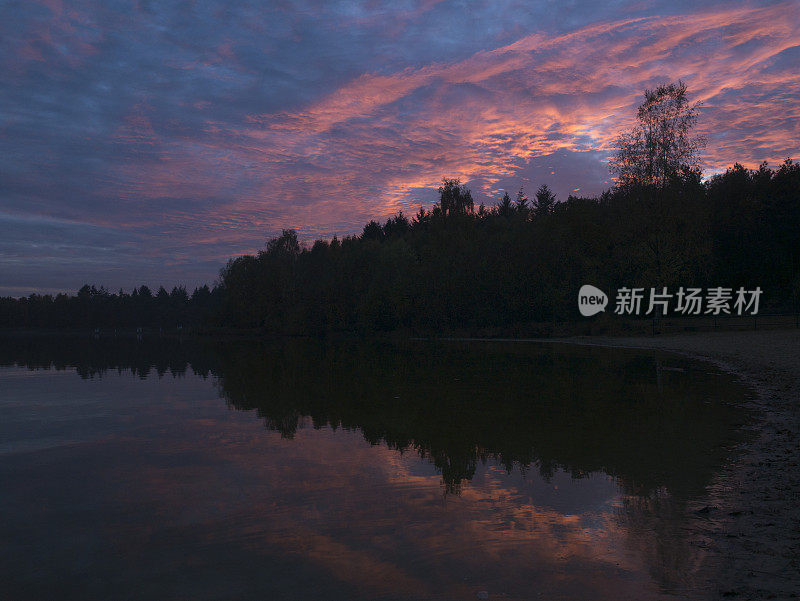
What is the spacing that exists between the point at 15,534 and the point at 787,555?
318 inches

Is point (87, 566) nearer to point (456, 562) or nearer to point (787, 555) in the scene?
point (456, 562)

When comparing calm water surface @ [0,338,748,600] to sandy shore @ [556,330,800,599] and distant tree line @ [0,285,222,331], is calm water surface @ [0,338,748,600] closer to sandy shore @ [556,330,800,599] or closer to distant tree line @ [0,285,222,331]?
sandy shore @ [556,330,800,599]

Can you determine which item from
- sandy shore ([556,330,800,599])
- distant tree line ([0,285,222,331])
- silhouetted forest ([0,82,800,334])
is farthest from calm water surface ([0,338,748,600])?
distant tree line ([0,285,222,331])

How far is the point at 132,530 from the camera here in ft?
20.2

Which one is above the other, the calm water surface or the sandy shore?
the sandy shore

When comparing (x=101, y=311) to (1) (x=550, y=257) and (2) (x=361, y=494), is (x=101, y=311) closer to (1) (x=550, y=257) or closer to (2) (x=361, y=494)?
(1) (x=550, y=257)

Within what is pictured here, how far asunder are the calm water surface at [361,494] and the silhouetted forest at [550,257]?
35.7 metres

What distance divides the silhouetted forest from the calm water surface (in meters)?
35.7

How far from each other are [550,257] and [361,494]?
190 ft

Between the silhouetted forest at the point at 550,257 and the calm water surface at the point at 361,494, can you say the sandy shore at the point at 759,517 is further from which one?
the silhouetted forest at the point at 550,257

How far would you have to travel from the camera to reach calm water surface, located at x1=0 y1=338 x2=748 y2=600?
4.91 m

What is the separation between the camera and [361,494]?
290 inches

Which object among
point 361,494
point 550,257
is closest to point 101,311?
point 550,257


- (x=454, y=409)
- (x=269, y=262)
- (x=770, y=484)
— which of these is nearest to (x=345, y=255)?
(x=269, y=262)
